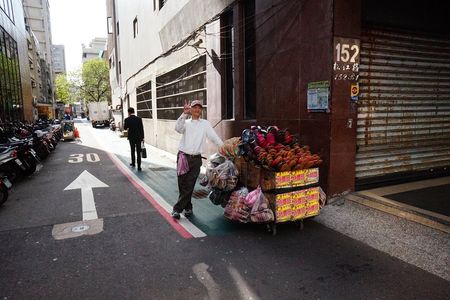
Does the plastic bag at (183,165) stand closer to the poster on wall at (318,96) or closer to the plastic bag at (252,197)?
the plastic bag at (252,197)

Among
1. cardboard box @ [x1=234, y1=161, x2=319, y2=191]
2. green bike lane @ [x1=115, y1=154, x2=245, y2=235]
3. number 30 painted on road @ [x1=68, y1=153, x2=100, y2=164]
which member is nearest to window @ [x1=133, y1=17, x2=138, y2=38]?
number 30 painted on road @ [x1=68, y1=153, x2=100, y2=164]

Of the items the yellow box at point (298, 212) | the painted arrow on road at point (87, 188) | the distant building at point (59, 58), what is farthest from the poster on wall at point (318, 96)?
the distant building at point (59, 58)

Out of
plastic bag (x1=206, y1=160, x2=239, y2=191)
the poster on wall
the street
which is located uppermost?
the poster on wall

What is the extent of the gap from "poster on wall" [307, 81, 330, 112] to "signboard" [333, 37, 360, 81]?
0.26 m

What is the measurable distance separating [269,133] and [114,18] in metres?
31.0

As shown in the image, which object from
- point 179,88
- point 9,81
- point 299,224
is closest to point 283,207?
point 299,224

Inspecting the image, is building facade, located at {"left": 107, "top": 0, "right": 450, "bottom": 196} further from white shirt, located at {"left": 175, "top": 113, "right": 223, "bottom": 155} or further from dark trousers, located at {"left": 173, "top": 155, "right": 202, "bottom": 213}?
dark trousers, located at {"left": 173, "top": 155, "right": 202, "bottom": 213}

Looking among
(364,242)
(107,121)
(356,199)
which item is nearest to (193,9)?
(356,199)

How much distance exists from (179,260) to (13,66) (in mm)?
25159

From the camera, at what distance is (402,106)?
6949 mm

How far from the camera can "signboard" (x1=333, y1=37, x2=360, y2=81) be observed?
579cm

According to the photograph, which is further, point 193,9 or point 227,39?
point 193,9

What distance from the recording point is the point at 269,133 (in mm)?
5473

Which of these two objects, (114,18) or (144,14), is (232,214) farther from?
(114,18)
